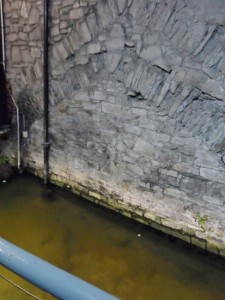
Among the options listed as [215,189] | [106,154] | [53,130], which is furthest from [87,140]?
[215,189]

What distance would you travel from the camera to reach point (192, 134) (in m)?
2.92

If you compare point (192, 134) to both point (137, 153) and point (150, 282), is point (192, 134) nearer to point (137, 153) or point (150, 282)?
point (137, 153)

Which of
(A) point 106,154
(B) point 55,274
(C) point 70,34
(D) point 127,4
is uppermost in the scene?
(D) point 127,4

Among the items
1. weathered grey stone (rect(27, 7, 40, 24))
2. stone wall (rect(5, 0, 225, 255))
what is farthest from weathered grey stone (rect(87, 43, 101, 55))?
weathered grey stone (rect(27, 7, 40, 24))

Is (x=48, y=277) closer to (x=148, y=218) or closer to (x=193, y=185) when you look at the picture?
(x=193, y=185)

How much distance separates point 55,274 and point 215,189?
254 cm

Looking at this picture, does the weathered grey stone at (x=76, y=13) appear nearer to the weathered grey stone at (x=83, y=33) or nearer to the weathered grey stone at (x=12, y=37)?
the weathered grey stone at (x=83, y=33)

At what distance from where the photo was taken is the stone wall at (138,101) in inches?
108

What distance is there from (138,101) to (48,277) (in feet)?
9.15

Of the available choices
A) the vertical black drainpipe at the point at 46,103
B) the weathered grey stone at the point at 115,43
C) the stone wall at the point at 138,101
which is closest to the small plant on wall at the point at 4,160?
the vertical black drainpipe at the point at 46,103

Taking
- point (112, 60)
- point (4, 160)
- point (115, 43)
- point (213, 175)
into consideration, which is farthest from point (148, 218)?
point (4, 160)

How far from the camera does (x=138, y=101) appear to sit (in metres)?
3.26

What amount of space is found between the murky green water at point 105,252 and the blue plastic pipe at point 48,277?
209cm

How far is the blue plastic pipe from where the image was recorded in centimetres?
58
